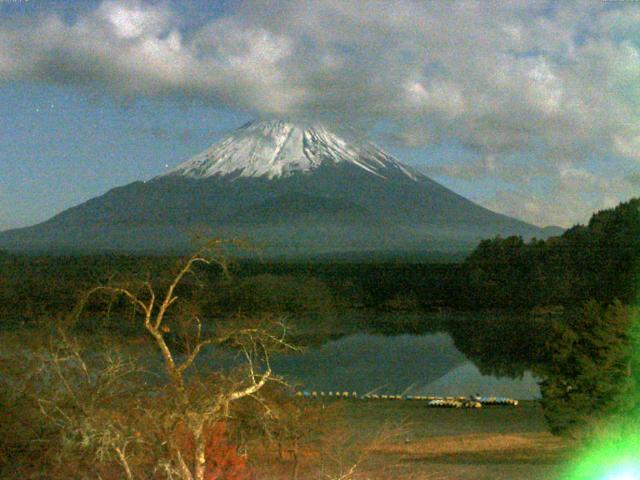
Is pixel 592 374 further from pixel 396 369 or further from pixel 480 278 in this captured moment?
pixel 480 278

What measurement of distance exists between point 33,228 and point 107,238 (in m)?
17.5

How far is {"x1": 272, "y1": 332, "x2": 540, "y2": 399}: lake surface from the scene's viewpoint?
27631 millimetres

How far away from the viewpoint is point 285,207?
115m

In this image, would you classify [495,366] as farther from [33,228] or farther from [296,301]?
[33,228]

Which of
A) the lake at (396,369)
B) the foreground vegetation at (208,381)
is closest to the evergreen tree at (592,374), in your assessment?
the foreground vegetation at (208,381)

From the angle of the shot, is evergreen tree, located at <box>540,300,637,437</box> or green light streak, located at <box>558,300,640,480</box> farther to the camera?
evergreen tree, located at <box>540,300,637,437</box>

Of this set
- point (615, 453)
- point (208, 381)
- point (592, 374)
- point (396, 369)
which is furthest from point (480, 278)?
point (208, 381)

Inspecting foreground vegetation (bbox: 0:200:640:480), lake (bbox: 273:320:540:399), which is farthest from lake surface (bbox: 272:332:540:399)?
foreground vegetation (bbox: 0:200:640:480)

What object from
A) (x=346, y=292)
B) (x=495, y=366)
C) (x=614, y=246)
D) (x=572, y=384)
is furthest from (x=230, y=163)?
(x=572, y=384)

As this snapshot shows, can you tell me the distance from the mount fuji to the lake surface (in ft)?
164

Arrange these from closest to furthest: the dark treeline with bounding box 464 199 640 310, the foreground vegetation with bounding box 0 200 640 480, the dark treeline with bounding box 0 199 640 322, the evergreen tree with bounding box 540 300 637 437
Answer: the foreground vegetation with bounding box 0 200 640 480 < the evergreen tree with bounding box 540 300 637 437 < the dark treeline with bounding box 0 199 640 322 < the dark treeline with bounding box 464 199 640 310

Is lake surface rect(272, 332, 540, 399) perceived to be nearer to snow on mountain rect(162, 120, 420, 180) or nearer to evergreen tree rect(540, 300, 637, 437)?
evergreen tree rect(540, 300, 637, 437)

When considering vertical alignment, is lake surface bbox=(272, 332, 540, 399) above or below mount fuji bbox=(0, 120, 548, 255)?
below

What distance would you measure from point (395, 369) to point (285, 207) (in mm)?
81507
